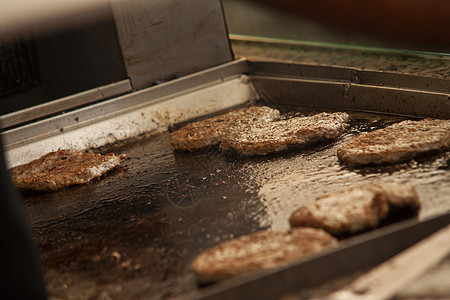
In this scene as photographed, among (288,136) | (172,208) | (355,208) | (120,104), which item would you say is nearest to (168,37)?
(120,104)

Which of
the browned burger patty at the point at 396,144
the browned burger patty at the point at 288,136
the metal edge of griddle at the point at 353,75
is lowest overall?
the browned burger patty at the point at 396,144

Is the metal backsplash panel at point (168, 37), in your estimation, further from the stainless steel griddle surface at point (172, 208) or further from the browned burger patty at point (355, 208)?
the browned burger patty at point (355, 208)

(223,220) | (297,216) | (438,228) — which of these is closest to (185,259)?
(223,220)

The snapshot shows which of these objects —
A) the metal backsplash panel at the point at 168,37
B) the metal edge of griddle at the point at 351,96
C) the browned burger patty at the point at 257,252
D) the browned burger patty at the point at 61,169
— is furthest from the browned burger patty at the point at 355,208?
the metal backsplash panel at the point at 168,37

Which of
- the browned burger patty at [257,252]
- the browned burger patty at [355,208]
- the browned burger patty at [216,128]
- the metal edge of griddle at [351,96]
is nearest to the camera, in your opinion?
the browned burger patty at [257,252]

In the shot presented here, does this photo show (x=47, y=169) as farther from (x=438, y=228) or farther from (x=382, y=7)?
(x=382, y=7)

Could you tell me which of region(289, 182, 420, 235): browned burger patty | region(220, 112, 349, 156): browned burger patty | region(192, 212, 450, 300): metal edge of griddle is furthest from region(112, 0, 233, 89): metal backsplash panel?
region(192, 212, 450, 300): metal edge of griddle
